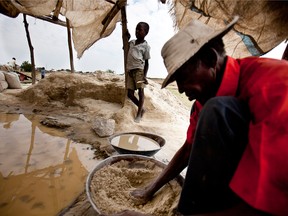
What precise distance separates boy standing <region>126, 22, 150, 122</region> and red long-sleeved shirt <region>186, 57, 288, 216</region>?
3.10 metres

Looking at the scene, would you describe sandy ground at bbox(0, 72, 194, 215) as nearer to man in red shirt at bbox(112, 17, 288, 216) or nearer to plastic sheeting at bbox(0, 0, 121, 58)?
plastic sheeting at bbox(0, 0, 121, 58)

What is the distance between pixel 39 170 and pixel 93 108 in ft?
9.24

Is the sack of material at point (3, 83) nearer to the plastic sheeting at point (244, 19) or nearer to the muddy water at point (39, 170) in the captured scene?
the muddy water at point (39, 170)

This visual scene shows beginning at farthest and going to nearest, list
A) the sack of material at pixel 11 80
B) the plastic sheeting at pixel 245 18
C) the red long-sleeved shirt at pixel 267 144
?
the sack of material at pixel 11 80
the plastic sheeting at pixel 245 18
the red long-sleeved shirt at pixel 267 144

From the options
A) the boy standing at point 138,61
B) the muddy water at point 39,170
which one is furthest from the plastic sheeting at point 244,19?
the muddy water at point 39,170

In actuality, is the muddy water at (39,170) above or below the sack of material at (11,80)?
above

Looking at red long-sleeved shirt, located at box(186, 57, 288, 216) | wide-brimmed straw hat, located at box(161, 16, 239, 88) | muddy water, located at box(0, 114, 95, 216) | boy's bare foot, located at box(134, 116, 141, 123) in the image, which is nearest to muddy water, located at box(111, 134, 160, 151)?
muddy water, located at box(0, 114, 95, 216)

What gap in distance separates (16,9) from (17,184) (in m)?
3.40

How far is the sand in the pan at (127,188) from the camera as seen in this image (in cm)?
124

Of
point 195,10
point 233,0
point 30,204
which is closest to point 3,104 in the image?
point 30,204

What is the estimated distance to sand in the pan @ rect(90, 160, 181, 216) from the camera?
1242 millimetres

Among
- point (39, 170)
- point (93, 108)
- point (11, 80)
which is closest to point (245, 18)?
point (39, 170)

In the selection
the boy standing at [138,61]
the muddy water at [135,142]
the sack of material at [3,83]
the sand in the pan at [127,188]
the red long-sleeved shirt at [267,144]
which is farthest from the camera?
the sack of material at [3,83]

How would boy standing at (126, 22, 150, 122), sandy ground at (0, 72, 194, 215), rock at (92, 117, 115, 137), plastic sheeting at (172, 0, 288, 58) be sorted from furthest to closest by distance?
1. boy standing at (126, 22, 150, 122)
2. sandy ground at (0, 72, 194, 215)
3. rock at (92, 117, 115, 137)
4. plastic sheeting at (172, 0, 288, 58)
